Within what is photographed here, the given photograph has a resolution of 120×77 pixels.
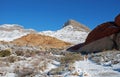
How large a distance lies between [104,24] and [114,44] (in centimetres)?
326

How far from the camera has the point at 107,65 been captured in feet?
56.1

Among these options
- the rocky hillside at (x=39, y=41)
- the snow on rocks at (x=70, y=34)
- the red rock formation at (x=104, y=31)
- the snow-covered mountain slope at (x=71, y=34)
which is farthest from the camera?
the snow-covered mountain slope at (x=71, y=34)

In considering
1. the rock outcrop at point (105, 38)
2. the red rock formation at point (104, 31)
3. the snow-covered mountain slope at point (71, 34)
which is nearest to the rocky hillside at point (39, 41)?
the snow-covered mountain slope at point (71, 34)

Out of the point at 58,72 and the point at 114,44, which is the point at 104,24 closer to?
the point at 114,44

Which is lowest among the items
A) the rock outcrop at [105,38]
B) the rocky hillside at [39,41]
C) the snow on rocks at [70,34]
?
the rock outcrop at [105,38]

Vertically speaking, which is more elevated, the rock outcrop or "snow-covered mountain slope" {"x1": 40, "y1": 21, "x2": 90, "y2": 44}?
"snow-covered mountain slope" {"x1": 40, "y1": 21, "x2": 90, "y2": 44}

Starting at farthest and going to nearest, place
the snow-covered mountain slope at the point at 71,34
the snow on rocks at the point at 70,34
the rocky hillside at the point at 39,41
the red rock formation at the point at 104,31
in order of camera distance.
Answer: the snow-covered mountain slope at the point at 71,34
the snow on rocks at the point at 70,34
the rocky hillside at the point at 39,41
the red rock formation at the point at 104,31

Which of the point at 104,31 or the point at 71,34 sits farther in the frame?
the point at 71,34

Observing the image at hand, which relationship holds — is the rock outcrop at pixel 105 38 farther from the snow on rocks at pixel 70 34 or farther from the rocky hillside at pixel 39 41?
the snow on rocks at pixel 70 34

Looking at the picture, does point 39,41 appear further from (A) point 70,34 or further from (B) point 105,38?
(B) point 105,38

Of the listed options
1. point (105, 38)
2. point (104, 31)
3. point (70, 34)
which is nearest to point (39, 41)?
point (70, 34)

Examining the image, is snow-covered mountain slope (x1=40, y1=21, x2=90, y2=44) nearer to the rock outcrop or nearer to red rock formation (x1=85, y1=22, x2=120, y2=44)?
red rock formation (x1=85, y1=22, x2=120, y2=44)

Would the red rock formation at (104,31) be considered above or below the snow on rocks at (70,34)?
below

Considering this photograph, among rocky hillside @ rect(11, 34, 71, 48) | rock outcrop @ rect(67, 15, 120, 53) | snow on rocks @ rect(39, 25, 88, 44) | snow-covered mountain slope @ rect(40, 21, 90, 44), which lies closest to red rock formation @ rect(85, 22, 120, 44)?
rock outcrop @ rect(67, 15, 120, 53)
